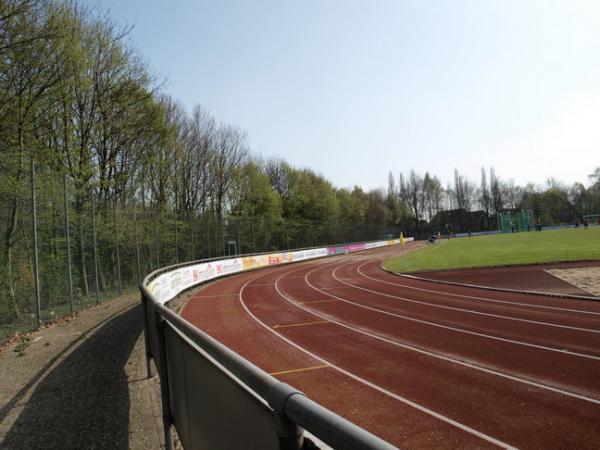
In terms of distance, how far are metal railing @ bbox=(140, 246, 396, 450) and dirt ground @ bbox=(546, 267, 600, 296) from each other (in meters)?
17.1

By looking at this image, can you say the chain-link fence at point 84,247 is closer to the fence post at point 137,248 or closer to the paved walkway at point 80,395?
the fence post at point 137,248

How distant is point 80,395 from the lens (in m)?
6.41

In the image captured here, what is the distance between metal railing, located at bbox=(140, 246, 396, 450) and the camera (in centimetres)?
131

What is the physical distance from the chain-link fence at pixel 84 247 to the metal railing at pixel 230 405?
9472mm

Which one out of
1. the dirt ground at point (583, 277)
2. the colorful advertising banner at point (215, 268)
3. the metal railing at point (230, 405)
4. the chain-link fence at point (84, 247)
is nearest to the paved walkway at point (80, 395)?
the metal railing at point (230, 405)

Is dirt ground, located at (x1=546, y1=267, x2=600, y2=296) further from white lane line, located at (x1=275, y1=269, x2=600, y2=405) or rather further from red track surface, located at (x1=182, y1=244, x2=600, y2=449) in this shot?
white lane line, located at (x1=275, y1=269, x2=600, y2=405)

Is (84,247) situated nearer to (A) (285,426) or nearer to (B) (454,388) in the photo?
(B) (454,388)

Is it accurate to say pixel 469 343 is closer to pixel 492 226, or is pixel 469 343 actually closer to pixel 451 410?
pixel 451 410

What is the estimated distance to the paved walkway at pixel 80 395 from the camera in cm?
507

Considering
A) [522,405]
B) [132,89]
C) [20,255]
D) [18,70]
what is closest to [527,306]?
[522,405]

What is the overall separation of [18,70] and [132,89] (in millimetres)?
8880

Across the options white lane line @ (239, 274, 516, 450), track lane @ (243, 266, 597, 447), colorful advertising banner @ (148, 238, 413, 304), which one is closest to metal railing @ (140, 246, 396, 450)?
white lane line @ (239, 274, 516, 450)

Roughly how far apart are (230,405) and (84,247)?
18009 mm

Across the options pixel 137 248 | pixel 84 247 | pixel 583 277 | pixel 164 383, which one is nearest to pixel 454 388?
pixel 164 383
